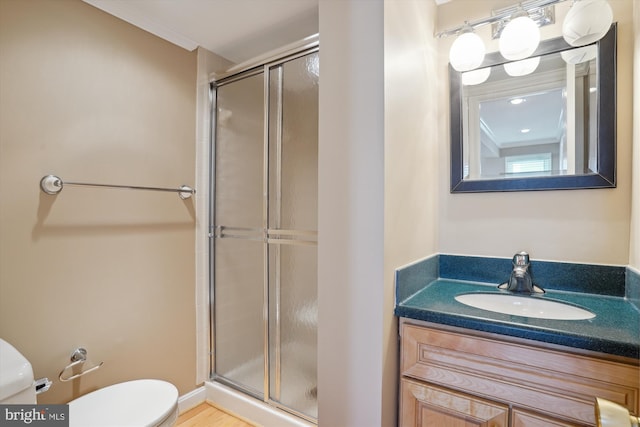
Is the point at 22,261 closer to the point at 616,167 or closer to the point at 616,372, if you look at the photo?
the point at 616,372

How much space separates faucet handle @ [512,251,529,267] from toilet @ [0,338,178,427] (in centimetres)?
159

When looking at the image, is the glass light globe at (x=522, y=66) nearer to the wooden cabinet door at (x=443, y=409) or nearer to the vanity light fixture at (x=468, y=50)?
the vanity light fixture at (x=468, y=50)

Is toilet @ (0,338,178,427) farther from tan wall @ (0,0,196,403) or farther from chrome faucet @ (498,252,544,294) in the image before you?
chrome faucet @ (498,252,544,294)

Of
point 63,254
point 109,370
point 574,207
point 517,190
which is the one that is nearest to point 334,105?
point 517,190

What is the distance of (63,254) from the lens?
1.39 m

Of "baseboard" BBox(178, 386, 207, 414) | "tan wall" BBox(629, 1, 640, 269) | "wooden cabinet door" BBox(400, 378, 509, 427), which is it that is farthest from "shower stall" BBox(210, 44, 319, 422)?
"tan wall" BBox(629, 1, 640, 269)

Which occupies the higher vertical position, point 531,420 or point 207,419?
point 531,420

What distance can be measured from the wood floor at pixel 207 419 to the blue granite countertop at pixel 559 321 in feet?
4.35

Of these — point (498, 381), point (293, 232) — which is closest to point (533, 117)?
point (498, 381)

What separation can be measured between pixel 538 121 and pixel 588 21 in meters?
0.37

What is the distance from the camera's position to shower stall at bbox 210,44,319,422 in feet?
5.24

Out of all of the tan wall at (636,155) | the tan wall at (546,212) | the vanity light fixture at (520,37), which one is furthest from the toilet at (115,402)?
the vanity light fixture at (520,37)

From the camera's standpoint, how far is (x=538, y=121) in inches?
52.4

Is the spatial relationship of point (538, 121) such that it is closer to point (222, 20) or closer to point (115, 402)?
point (222, 20)
